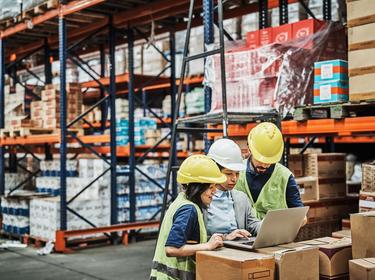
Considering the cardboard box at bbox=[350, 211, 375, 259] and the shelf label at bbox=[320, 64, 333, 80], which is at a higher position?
the shelf label at bbox=[320, 64, 333, 80]

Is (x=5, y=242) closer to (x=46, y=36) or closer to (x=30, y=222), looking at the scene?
(x=30, y=222)

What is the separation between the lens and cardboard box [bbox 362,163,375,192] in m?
5.76

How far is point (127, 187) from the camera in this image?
1058 centimetres

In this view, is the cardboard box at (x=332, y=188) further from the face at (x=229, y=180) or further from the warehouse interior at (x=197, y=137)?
the face at (x=229, y=180)

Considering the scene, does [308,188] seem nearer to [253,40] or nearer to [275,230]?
[253,40]

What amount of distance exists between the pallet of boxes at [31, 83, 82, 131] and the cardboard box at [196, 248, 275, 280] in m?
7.46

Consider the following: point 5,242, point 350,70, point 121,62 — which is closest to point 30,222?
point 5,242

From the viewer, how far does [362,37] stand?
18.3 feet

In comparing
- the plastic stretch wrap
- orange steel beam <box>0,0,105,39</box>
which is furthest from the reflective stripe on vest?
orange steel beam <box>0,0,105,39</box>

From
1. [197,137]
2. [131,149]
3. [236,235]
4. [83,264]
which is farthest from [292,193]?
[197,137]

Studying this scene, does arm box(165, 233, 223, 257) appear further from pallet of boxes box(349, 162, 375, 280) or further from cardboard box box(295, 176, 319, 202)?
cardboard box box(295, 176, 319, 202)

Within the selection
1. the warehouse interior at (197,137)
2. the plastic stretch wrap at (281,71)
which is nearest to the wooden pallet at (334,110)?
the warehouse interior at (197,137)

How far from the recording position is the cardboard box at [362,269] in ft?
11.5

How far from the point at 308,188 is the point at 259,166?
1.63 m
